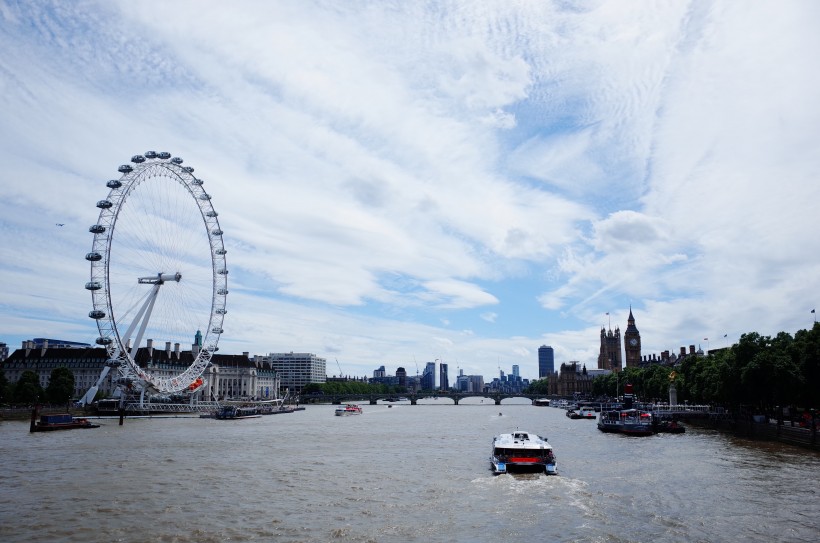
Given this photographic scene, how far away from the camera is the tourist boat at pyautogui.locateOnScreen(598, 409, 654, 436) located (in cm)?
9312

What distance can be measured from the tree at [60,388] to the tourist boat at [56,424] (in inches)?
1676

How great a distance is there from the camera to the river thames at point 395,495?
3322 centimetres

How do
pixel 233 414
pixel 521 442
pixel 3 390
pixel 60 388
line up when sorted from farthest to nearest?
pixel 233 414
pixel 60 388
pixel 3 390
pixel 521 442

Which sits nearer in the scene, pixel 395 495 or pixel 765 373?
pixel 395 495

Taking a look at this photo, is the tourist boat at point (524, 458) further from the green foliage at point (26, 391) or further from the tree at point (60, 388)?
the tree at point (60, 388)

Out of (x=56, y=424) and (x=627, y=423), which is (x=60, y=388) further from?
(x=627, y=423)

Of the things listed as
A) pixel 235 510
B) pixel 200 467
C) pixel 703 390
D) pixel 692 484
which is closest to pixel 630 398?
pixel 703 390

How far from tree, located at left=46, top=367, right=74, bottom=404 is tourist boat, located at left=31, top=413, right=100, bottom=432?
42559mm

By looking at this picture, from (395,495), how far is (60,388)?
400 feet

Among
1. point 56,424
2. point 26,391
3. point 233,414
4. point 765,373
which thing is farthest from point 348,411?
point 765,373

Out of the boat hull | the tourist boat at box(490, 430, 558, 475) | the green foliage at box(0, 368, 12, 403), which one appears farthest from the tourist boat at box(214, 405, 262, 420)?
the tourist boat at box(490, 430, 558, 475)

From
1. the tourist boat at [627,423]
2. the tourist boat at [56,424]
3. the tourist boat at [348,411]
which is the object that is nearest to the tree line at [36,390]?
the tourist boat at [56,424]

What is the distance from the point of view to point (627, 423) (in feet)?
317

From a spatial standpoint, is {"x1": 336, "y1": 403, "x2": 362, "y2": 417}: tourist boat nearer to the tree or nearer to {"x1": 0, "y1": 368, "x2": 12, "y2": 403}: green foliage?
the tree
